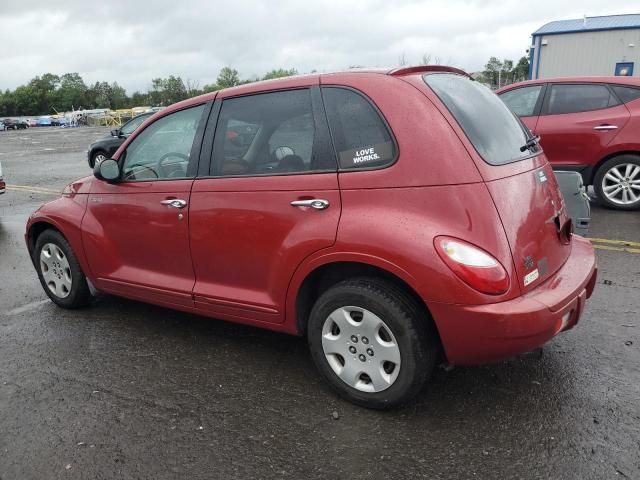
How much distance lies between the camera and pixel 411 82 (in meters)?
2.86

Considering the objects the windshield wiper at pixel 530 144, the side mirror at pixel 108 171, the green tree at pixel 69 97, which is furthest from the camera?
the green tree at pixel 69 97

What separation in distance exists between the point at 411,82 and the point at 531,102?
5.40m

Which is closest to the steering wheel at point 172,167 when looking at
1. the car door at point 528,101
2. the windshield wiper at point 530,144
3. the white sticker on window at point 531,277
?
the windshield wiper at point 530,144

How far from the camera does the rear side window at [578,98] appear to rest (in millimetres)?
7102

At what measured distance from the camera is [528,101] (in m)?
7.57

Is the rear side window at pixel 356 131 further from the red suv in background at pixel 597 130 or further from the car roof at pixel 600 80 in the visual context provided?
the car roof at pixel 600 80

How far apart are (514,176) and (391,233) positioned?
2.38ft

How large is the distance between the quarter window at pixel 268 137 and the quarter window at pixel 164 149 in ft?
0.92

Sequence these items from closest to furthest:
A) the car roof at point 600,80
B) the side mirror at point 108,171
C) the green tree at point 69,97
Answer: the side mirror at point 108,171, the car roof at point 600,80, the green tree at point 69,97

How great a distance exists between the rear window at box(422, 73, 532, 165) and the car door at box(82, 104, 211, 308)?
1.56m

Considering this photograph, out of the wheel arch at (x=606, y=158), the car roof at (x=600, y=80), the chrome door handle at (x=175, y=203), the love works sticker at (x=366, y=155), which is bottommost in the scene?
the wheel arch at (x=606, y=158)

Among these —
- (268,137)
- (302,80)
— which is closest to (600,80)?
(302,80)

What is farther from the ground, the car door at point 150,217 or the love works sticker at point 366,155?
the love works sticker at point 366,155

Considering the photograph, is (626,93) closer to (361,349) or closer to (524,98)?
(524,98)
